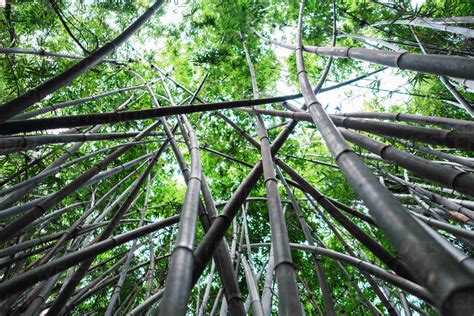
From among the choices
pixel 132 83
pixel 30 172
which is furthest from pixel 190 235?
pixel 132 83

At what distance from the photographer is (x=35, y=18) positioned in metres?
3.39

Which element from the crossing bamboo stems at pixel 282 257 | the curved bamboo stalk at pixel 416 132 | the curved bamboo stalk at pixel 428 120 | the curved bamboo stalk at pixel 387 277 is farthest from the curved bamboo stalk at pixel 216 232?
the curved bamboo stalk at pixel 428 120

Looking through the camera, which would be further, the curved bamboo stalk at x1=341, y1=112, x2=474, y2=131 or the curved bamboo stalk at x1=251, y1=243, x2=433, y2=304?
the curved bamboo stalk at x1=341, y1=112, x2=474, y2=131

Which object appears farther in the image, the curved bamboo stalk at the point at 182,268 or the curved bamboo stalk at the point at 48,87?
the curved bamboo stalk at the point at 48,87

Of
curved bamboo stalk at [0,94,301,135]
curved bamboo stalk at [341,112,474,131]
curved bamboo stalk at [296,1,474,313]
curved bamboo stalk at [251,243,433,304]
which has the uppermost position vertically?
curved bamboo stalk at [341,112,474,131]

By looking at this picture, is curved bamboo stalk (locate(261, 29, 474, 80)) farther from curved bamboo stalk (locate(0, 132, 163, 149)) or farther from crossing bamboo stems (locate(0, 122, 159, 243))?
crossing bamboo stems (locate(0, 122, 159, 243))

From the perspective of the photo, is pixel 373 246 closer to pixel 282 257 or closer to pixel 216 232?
pixel 282 257

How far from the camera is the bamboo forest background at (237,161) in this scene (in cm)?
131

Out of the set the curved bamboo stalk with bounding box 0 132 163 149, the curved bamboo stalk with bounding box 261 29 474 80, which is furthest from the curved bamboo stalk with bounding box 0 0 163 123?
the curved bamboo stalk with bounding box 261 29 474 80

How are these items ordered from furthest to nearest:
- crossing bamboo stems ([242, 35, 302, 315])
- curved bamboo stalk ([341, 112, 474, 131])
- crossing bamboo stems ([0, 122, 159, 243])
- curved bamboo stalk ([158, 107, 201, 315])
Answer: curved bamboo stalk ([341, 112, 474, 131]) < crossing bamboo stems ([0, 122, 159, 243]) < crossing bamboo stems ([242, 35, 302, 315]) < curved bamboo stalk ([158, 107, 201, 315])

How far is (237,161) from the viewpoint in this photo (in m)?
2.92

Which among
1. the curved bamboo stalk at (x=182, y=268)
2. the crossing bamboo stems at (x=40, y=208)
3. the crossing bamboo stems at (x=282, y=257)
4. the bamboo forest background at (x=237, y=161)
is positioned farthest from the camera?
the crossing bamboo stems at (x=40, y=208)

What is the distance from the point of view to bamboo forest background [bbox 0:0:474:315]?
4.29 ft

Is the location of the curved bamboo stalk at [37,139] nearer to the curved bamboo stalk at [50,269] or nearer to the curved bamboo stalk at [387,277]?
the curved bamboo stalk at [50,269]
